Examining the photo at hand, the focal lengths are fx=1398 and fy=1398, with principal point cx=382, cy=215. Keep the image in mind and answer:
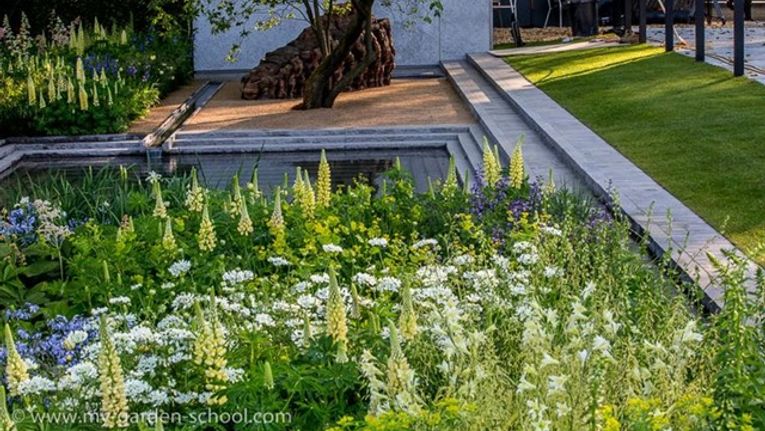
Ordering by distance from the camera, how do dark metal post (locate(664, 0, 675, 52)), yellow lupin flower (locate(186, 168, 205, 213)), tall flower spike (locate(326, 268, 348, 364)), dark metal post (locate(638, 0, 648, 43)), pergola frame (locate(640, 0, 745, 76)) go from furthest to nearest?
1. dark metal post (locate(638, 0, 648, 43))
2. dark metal post (locate(664, 0, 675, 52))
3. pergola frame (locate(640, 0, 745, 76))
4. yellow lupin flower (locate(186, 168, 205, 213))
5. tall flower spike (locate(326, 268, 348, 364))

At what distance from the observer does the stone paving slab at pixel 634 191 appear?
7.30 m

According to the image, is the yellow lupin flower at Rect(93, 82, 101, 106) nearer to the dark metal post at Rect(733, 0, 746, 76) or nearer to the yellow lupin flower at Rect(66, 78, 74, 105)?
the yellow lupin flower at Rect(66, 78, 74, 105)

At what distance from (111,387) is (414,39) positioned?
19.2 metres

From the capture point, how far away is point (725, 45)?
21375mm

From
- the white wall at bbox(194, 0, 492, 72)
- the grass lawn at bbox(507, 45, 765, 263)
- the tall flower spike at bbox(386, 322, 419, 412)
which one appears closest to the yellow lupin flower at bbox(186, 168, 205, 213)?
the grass lawn at bbox(507, 45, 765, 263)

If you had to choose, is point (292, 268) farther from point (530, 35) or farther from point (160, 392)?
point (530, 35)

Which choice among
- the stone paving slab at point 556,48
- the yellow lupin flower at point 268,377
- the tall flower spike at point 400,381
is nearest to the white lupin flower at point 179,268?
the yellow lupin flower at point 268,377

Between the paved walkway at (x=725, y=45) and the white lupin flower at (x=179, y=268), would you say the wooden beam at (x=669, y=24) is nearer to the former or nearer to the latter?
the paved walkway at (x=725, y=45)

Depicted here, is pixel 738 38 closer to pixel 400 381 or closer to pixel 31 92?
pixel 31 92

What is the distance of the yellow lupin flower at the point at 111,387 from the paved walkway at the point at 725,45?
41.3ft

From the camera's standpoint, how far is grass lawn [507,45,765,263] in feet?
31.4

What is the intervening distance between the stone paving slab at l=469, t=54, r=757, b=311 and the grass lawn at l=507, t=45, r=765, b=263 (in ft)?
0.42

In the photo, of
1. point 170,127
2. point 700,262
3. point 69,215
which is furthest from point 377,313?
point 170,127

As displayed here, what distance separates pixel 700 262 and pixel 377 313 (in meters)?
2.40
